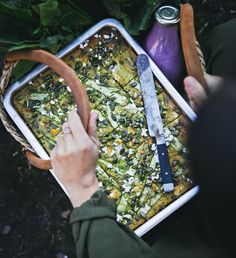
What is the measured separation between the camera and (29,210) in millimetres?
1735

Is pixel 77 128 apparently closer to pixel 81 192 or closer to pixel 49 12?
pixel 81 192

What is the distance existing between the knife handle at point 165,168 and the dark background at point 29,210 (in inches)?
23.0

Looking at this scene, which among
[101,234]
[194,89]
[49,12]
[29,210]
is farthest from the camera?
[29,210]

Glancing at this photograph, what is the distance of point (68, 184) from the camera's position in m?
1.05

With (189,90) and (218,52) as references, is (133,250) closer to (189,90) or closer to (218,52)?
(189,90)

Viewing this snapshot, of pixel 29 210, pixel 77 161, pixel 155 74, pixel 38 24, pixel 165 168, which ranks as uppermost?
pixel 38 24

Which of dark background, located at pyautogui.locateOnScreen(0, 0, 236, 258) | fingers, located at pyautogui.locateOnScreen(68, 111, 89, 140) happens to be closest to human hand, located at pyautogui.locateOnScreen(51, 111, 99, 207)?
fingers, located at pyautogui.locateOnScreen(68, 111, 89, 140)

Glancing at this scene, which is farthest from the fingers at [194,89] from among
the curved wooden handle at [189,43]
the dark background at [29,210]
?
the dark background at [29,210]

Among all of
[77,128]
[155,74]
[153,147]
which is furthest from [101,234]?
[155,74]

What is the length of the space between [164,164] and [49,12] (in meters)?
0.49

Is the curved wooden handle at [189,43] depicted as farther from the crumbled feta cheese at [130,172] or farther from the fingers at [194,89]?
the crumbled feta cheese at [130,172]

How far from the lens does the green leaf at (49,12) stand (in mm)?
1228

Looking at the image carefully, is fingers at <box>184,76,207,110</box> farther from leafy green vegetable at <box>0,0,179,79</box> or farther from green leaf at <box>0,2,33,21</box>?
green leaf at <box>0,2,33,21</box>

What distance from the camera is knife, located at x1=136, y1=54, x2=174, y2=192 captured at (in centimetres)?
125
